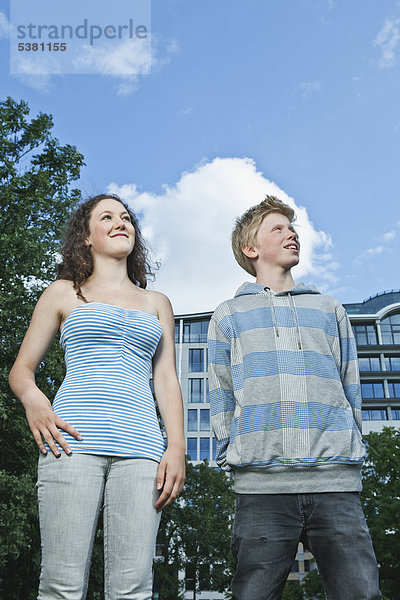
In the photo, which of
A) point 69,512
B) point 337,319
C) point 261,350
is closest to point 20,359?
point 69,512

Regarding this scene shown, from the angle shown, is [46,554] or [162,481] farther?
[162,481]

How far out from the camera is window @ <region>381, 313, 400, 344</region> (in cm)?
6956

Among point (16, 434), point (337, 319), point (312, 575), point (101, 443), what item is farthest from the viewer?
point (312, 575)

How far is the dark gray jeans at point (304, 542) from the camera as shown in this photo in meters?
2.86

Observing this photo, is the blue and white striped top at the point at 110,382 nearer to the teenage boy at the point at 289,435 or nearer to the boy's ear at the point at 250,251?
the teenage boy at the point at 289,435

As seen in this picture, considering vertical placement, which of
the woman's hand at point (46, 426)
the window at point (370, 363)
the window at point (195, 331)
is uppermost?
the window at point (195, 331)

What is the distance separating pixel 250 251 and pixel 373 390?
64370 millimetres

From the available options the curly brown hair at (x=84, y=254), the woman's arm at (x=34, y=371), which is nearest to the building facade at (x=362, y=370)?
the curly brown hair at (x=84, y=254)

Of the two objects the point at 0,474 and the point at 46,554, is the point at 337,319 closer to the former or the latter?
the point at 46,554

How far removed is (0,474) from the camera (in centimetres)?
1372

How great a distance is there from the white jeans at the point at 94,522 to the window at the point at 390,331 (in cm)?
7001

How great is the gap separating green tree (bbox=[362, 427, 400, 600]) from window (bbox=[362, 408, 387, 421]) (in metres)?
35.9

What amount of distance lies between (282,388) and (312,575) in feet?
87.3

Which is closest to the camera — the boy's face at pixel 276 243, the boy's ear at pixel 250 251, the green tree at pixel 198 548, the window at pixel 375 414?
the boy's face at pixel 276 243
